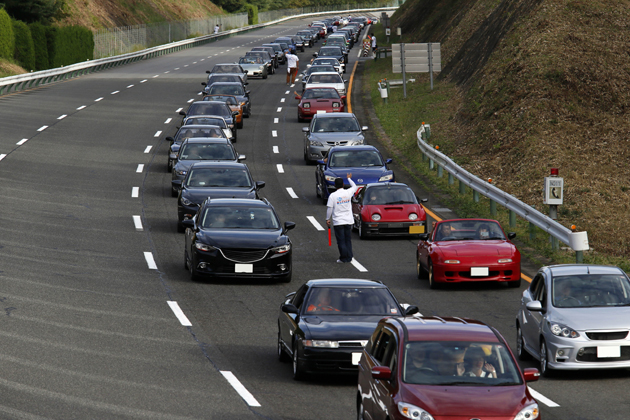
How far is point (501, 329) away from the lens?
1548cm

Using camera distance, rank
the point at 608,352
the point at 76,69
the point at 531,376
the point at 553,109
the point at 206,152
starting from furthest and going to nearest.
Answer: the point at 76,69
the point at 553,109
the point at 206,152
the point at 608,352
the point at 531,376

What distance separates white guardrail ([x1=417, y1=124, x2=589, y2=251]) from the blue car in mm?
2176

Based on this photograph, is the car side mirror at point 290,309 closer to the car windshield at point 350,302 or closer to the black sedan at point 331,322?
the black sedan at point 331,322

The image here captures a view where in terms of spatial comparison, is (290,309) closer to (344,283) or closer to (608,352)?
(344,283)

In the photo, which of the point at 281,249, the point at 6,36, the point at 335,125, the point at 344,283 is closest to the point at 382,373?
the point at 344,283

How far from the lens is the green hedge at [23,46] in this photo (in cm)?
6625

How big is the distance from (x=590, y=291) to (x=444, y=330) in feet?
15.6

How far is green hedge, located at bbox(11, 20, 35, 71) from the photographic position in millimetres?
66250

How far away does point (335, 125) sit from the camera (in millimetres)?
36062

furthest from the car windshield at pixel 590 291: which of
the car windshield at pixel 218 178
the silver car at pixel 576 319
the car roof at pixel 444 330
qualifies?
the car windshield at pixel 218 178

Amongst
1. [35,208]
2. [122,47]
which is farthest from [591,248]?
[122,47]

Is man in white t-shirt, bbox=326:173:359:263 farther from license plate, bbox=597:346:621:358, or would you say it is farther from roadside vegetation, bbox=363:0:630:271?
license plate, bbox=597:346:621:358

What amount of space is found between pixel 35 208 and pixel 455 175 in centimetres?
1180

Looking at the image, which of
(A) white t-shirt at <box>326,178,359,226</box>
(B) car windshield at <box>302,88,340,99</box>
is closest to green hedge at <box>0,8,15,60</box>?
(B) car windshield at <box>302,88,340,99</box>
